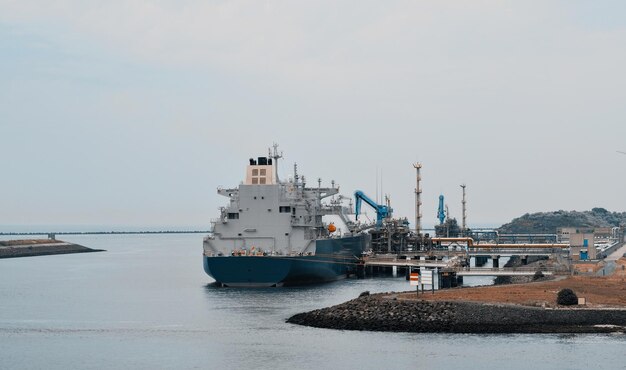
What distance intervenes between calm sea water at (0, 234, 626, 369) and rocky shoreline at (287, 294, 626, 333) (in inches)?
39.4

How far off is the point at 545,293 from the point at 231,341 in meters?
17.5

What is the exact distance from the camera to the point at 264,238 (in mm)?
81688

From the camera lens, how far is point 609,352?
4544 centimetres

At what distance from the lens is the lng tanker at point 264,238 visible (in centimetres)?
7938

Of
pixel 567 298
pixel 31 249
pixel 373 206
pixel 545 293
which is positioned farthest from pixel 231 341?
pixel 31 249

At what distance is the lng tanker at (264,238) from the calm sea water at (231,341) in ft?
7.13

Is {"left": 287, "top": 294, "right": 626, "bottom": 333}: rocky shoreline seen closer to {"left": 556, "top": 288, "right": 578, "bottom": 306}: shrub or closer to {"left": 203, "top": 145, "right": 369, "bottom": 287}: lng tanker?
{"left": 556, "top": 288, "right": 578, "bottom": 306}: shrub

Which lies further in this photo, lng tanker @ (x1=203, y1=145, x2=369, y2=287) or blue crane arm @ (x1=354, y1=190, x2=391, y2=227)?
blue crane arm @ (x1=354, y1=190, x2=391, y2=227)

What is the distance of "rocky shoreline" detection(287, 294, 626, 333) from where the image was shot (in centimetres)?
5047

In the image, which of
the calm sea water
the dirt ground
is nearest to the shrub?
the dirt ground

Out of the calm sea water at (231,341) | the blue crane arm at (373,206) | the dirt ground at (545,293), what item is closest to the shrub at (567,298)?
the dirt ground at (545,293)

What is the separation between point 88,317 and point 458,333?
23.8 meters

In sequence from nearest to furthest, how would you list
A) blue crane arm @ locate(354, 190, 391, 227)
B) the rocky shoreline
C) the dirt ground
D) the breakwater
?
the rocky shoreline
the dirt ground
blue crane arm @ locate(354, 190, 391, 227)
the breakwater

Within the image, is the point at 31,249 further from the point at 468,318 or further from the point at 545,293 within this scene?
the point at 468,318
